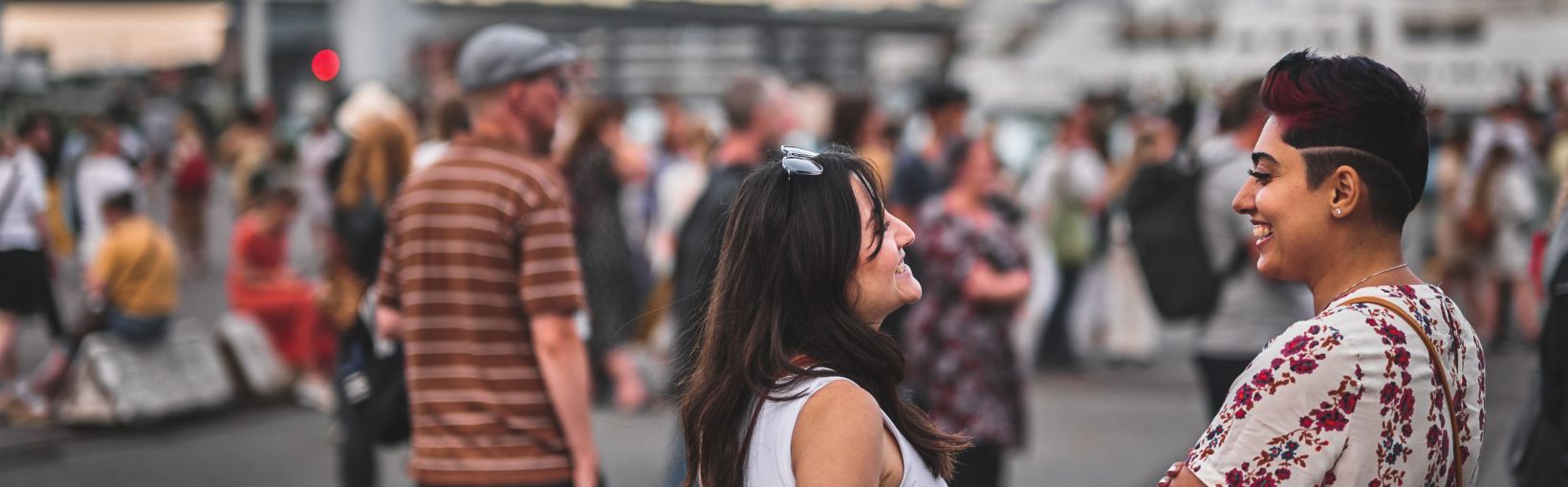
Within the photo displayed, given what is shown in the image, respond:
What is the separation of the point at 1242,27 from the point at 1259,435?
56.4ft

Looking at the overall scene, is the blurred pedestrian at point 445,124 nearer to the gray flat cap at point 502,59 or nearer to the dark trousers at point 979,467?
the gray flat cap at point 502,59

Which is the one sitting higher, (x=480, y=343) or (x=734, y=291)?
(x=734, y=291)

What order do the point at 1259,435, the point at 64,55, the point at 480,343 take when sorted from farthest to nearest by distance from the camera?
the point at 64,55, the point at 480,343, the point at 1259,435

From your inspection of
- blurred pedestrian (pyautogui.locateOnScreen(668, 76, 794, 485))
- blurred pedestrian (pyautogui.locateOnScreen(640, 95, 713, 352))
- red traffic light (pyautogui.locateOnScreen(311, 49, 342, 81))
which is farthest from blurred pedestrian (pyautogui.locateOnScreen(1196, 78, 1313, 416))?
red traffic light (pyautogui.locateOnScreen(311, 49, 342, 81))

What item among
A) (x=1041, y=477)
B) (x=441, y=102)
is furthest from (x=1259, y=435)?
(x=1041, y=477)

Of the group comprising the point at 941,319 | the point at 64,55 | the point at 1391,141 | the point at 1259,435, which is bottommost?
the point at 64,55

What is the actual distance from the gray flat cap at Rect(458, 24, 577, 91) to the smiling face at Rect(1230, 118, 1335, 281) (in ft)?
6.76

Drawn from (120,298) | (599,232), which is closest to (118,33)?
(120,298)

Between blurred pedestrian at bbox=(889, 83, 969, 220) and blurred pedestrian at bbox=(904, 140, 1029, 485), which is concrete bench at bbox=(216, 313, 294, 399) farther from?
blurred pedestrian at bbox=(904, 140, 1029, 485)

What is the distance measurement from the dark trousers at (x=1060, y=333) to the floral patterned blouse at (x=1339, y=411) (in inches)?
357

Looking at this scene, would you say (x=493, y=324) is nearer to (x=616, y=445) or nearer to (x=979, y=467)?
(x=979, y=467)

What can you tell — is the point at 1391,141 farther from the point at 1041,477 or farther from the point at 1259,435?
the point at 1041,477

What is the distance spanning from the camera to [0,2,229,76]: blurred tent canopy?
40.7 m

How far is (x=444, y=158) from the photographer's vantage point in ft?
12.7
